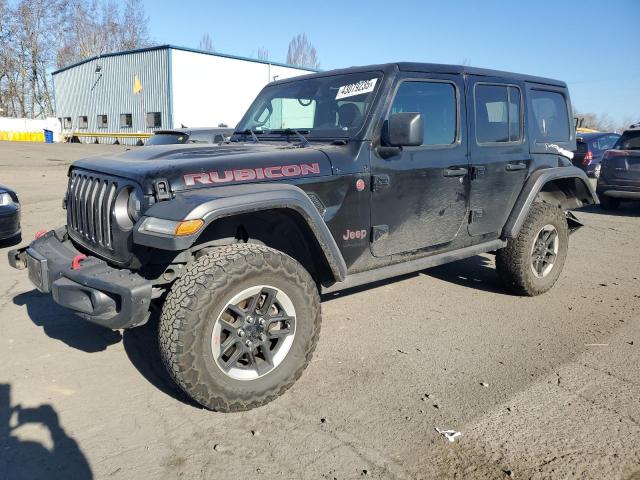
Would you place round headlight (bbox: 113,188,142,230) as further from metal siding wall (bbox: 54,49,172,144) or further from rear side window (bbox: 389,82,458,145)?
metal siding wall (bbox: 54,49,172,144)

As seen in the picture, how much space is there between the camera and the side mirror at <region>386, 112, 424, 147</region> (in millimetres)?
3285

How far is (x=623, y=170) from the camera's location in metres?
9.79

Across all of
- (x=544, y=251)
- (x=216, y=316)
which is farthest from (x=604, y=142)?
(x=216, y=316)

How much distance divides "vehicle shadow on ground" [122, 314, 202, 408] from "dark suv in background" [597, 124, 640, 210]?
9.26 m

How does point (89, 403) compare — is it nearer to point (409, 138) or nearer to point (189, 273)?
point (189, 273)

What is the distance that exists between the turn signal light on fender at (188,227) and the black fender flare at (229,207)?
2 cm

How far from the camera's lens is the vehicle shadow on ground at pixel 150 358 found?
3.08 meters

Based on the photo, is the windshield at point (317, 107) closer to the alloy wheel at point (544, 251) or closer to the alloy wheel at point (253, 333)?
the alloy wheel at point (253, 333)

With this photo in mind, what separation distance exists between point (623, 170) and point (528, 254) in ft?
21.7

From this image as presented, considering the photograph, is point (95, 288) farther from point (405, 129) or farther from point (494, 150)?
point (494, 150)

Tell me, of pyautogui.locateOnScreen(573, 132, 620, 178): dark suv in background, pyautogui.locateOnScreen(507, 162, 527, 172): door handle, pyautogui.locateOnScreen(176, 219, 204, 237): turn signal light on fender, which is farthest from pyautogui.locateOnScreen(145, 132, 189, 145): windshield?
pyautogui.locateOnScreen(573, 132, 620, 178): dark suv in background

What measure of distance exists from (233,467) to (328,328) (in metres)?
1.82

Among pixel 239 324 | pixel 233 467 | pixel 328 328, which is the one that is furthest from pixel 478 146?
pixel 233 467

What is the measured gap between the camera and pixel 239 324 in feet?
9.44
